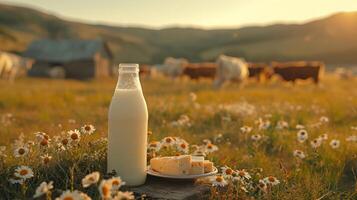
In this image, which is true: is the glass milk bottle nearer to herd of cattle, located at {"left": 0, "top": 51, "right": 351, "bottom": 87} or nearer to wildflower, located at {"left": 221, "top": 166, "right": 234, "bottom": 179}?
wildflower, located at {"left": 221, "top": 166, "right": 234, "bottom": 179}

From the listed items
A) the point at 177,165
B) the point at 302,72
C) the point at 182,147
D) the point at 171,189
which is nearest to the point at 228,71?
the point at 302,72

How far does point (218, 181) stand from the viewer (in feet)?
11.5

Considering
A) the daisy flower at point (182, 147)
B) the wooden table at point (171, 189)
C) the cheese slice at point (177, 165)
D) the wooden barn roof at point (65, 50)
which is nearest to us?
the wooden table at point (171, 189)

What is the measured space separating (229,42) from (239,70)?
360 feet

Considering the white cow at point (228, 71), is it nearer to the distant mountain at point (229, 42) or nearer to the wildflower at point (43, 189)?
the wildflower at point (43, 189)

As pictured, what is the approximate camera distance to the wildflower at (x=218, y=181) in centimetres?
344

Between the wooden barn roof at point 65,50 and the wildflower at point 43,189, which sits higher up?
the wooden barn roof at point 65,50

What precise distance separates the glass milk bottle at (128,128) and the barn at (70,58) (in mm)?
37194

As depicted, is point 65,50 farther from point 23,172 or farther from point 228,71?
point 23,172

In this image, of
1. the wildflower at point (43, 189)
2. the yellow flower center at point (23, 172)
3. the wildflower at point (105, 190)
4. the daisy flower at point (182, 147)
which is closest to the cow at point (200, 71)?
the daisy flower at point (182, 147)

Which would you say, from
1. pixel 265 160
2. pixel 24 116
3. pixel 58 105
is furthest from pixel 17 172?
pixel 58 105

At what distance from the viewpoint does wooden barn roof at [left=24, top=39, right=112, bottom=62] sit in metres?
42.0

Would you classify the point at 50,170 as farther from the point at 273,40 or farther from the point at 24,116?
the point at 273,40

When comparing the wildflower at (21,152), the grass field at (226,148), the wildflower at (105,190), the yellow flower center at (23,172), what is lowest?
the grass field at (226,148)
